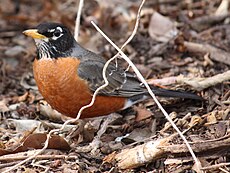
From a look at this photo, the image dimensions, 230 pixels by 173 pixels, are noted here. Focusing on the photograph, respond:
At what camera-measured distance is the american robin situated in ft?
17.2

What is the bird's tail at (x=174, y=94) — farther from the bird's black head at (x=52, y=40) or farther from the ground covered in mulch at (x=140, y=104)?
the bird's black head at (x=52, y=40)

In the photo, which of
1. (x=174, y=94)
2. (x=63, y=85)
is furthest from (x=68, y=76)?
(x=174, y=94)

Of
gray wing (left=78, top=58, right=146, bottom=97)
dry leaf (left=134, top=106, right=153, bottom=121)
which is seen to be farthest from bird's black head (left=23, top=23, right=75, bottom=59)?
dry leaf (left=134, top=106, right=153, bottom=121)

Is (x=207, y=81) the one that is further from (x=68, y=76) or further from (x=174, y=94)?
(x=68, y=76)

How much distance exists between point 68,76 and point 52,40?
408 mm

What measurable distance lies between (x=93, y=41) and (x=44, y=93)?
241 cm

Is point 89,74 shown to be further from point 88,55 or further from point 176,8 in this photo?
point 176,8

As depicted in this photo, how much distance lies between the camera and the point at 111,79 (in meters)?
5.82

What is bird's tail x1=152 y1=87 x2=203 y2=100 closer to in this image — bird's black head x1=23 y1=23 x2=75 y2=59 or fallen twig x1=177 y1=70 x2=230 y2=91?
fallen twig x1=177 y1=70 x2=230 y2=91

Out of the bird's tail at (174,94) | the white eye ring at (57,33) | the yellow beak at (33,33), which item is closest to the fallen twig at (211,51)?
the bird's tail at (174,94)

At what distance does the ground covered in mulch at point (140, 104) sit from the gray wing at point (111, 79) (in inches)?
10.3

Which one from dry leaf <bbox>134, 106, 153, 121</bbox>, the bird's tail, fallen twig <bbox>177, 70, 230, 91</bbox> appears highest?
fallen twig <bbox>177, 70, 230, 91</bbox>

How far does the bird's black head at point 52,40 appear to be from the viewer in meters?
5.25

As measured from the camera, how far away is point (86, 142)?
211 inches
